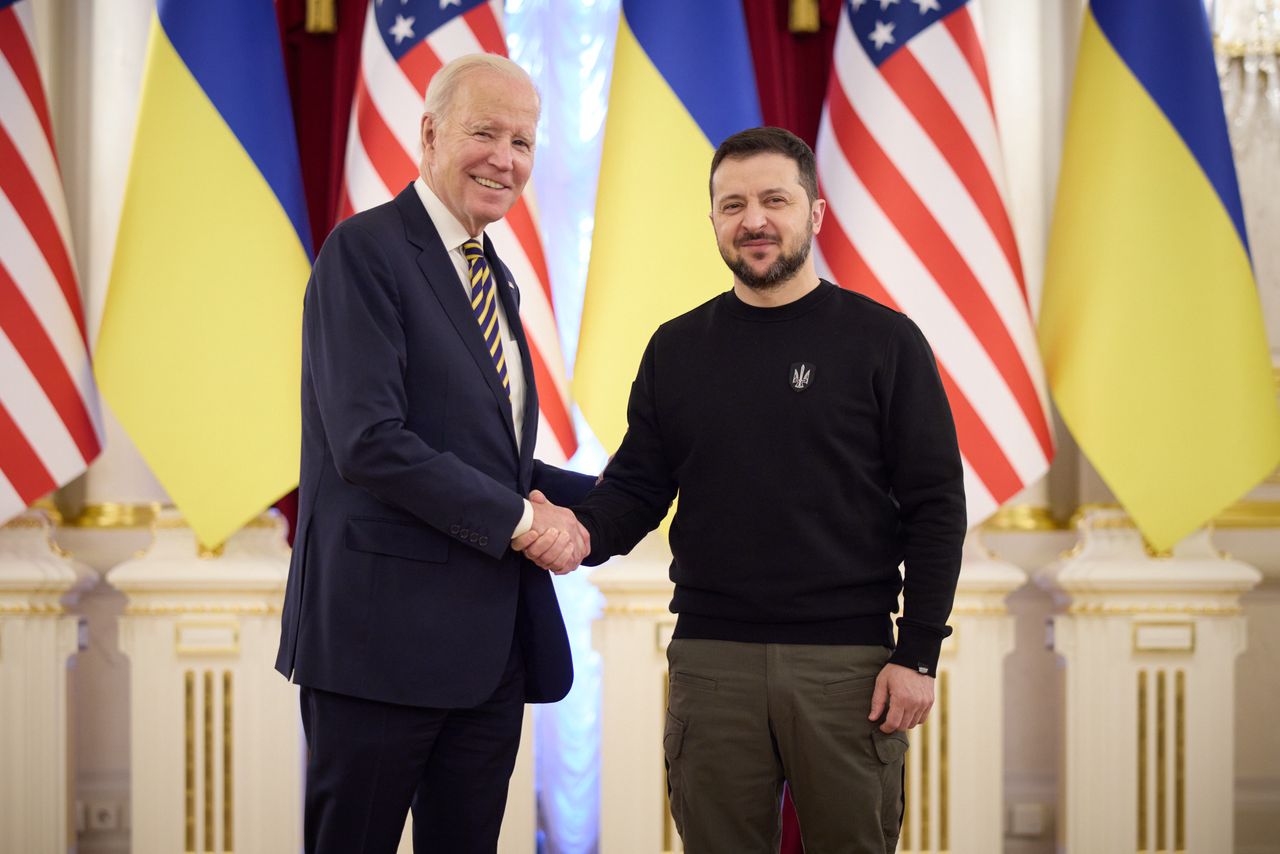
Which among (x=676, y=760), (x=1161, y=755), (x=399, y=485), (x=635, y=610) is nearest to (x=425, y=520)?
(x=399, y=485)

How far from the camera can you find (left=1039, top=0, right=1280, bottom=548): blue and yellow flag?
3.08m

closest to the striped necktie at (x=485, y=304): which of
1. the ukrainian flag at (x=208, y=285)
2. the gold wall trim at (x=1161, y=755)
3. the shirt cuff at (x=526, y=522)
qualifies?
the shirt cuff at (x=526, y=522)

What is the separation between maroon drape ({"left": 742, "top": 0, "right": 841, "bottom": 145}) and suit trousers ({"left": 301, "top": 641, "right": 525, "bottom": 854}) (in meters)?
2.01

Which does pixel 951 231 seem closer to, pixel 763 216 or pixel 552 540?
pixel 763 216

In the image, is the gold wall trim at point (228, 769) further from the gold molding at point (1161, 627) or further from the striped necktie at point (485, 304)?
the gold molding at point (1161, 627)

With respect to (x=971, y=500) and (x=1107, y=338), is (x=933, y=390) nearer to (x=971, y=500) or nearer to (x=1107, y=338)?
(x=971, y=500)

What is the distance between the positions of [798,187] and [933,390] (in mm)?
408

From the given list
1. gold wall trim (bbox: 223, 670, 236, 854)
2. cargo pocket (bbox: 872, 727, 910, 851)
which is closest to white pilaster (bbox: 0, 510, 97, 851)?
gold wall trim (bbox: 223, 670, 236, 854)

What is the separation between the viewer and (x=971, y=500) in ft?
9.98

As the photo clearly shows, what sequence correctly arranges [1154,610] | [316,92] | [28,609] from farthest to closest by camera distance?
[316,92] → [1154,610] → [28,609]

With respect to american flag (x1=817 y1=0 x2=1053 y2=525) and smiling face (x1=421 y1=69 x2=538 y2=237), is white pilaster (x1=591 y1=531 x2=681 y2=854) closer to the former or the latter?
american flag (x1=817 y1=0 x2=1053 y2=525)

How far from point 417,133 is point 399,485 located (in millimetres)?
1498

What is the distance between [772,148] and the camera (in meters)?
1.93

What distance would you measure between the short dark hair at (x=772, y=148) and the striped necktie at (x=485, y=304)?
0.42 m
